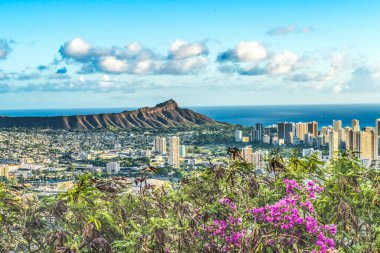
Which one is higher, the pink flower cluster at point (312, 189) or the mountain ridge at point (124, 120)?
the pink flower cluster at point (312, 189)

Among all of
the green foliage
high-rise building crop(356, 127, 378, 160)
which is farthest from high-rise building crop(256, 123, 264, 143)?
the green foliage

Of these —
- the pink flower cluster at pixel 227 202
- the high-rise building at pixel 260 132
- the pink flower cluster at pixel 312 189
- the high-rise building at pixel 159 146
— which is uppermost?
the pink flower cluster at pixel 312 189

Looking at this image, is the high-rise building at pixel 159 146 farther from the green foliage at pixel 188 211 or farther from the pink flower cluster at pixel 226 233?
the pink flower cluster at pixel 226 233

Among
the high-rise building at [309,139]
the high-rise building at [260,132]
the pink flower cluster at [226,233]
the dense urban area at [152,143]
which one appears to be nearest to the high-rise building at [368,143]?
the dense urban area at [152,143]

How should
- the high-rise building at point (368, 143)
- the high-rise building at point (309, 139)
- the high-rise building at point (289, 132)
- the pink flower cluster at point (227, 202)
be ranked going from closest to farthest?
the pink flower cluster at point (227, 202)
the high-rise building at point (368, 143)
the high-rise building at point (309, 139)
the high-rise building at point (289, 132)

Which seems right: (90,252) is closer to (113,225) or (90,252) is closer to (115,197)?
(113,225)

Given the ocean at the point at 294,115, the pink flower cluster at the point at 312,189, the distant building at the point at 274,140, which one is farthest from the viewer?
the ocean at the point at 294,115

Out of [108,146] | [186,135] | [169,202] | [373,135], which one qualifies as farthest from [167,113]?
[169,202]

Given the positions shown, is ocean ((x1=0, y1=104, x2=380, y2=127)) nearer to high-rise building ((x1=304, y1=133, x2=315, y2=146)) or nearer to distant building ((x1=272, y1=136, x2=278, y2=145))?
high-rise building ((x1=304, y1=133, x2=315, y2=146))
